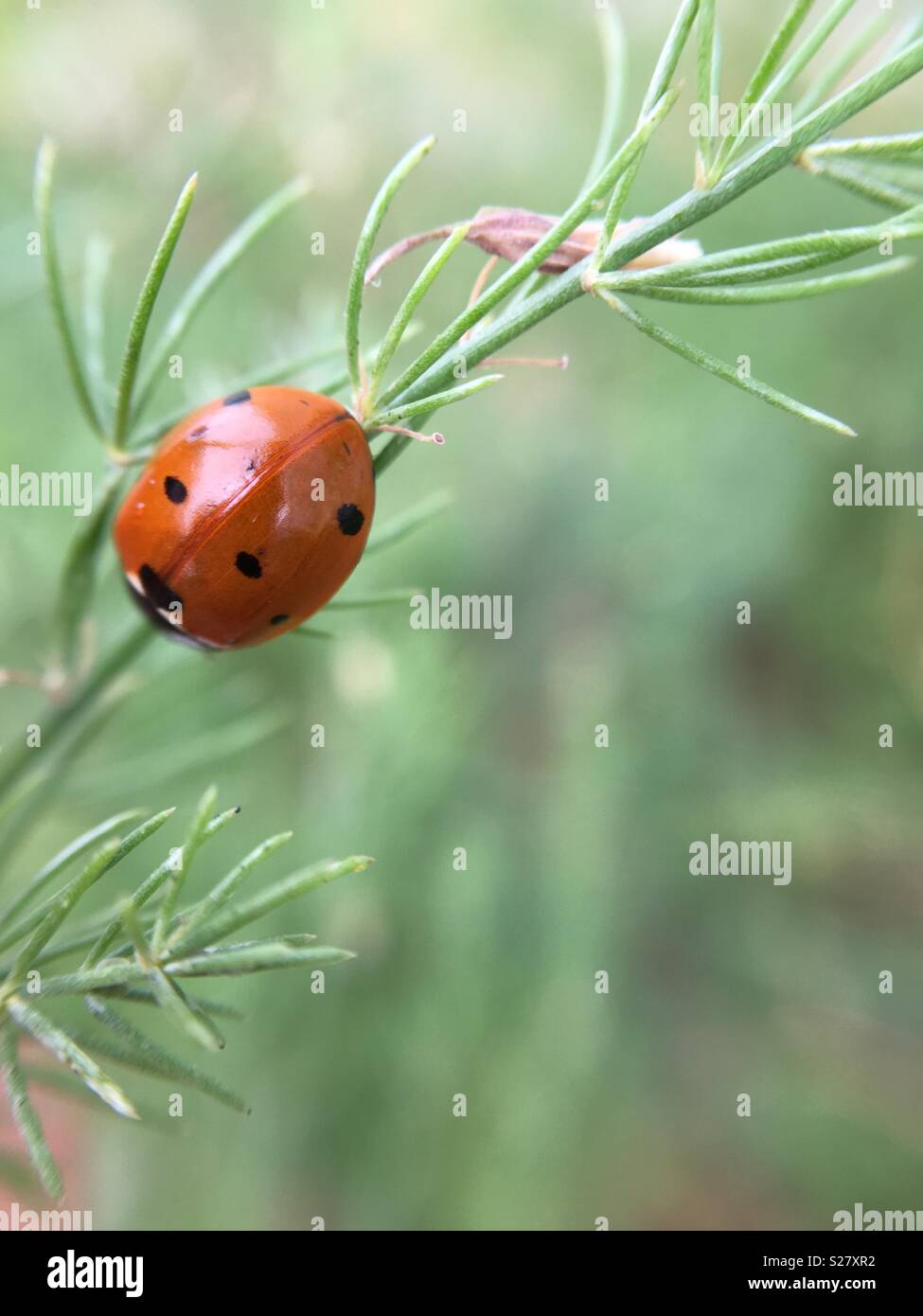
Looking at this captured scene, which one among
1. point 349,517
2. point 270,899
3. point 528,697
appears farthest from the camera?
point 528,697

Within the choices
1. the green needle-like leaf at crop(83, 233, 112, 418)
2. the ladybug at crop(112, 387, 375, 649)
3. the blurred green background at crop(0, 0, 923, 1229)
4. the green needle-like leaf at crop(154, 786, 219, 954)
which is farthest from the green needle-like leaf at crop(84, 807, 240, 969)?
the blurred green background at crop(0, 0, 923, 1229)

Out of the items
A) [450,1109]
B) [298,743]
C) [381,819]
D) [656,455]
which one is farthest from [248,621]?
[656,455]

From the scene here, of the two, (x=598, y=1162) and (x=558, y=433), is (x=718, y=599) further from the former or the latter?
(x=598, y=1162)

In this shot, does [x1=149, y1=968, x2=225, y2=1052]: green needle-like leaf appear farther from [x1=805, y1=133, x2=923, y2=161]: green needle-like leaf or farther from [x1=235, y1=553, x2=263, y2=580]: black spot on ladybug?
[x1=805, y1=133, x2=923, y2=161]: green needle-like leaf

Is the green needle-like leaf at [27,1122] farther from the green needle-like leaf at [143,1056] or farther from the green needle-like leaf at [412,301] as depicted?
→ the green needle-like leaf at [412,301]

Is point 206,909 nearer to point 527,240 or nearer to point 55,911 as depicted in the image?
point 55,911

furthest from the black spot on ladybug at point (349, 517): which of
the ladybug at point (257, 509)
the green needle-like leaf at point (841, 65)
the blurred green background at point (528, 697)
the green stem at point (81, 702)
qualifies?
→ the blurred green background at point (528, 697)

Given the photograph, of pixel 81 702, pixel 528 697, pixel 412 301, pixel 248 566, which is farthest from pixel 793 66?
pixel 528 697
